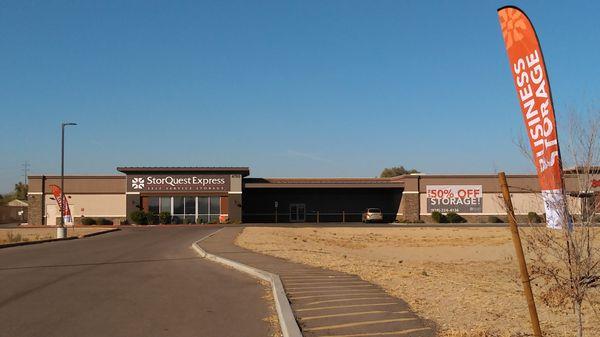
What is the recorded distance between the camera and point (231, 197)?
64.6 meters

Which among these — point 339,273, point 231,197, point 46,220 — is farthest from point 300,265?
point 46,220

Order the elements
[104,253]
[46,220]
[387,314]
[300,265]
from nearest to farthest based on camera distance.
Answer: [387,314], [300,265], [104,253], [46,220]

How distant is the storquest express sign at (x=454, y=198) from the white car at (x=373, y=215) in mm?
5505

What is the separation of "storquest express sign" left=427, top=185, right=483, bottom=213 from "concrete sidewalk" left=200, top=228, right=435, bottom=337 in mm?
53287

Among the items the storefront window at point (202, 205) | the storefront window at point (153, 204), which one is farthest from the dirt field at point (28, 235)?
the storefront window at point (202, 205)

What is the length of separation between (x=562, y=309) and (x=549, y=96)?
336 cm

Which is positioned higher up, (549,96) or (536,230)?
(549,96)

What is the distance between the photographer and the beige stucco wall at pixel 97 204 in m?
64.1

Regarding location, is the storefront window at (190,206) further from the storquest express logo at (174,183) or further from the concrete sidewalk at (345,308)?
the concrete sidewalk at (345,308)

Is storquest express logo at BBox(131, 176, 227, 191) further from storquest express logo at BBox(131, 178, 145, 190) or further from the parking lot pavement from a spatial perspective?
the parking lot pavement

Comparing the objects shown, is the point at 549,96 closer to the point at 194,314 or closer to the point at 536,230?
the point at 536,230

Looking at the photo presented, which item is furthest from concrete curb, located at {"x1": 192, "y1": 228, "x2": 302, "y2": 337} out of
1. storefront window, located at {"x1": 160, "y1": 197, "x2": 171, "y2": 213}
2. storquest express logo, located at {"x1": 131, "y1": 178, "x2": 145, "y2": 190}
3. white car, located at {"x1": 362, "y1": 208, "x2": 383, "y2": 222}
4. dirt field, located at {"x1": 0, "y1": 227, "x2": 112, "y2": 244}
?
storquest express logo, located at {"x1": 131, "y1": 178, "x2": 145, "y2": 190}

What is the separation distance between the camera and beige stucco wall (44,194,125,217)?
64.1m

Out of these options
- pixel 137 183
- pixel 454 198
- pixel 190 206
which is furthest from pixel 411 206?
pixel 137 183
